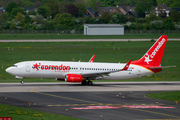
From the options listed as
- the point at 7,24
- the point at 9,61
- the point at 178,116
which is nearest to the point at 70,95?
the point at 178,116

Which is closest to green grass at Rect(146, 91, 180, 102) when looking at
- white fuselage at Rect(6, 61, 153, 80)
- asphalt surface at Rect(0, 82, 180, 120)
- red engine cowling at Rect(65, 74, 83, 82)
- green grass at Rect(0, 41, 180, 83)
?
asphalt surface at Rect(0, 82, 180, 120)

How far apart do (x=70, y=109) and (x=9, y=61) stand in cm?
4968

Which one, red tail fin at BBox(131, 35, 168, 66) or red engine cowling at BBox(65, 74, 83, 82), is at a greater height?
red tail fin at BBox(131, 35, 168, 66)

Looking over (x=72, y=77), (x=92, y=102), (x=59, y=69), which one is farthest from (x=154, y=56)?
(x=92, y=102)

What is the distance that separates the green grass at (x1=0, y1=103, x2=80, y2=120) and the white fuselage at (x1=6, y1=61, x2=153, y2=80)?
60.9ft

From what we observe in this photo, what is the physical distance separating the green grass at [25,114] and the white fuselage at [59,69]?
1856 centimetres

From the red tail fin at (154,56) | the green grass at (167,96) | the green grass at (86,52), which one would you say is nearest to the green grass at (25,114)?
the green grass at (167,96)

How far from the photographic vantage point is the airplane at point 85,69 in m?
50.1

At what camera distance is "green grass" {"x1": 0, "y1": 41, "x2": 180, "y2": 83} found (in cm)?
7394

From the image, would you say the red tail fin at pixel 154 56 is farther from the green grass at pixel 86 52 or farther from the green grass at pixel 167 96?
the green grass at pixel 167 96

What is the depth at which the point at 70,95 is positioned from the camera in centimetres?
4097

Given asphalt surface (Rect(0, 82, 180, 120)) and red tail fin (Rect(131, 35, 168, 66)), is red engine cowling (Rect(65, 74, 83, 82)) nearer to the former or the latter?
asphalt surface (Rect(0, 82, 180, 120))

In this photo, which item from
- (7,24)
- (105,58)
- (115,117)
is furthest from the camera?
(7,24)

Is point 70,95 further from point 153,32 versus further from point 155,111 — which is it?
point 153,32
